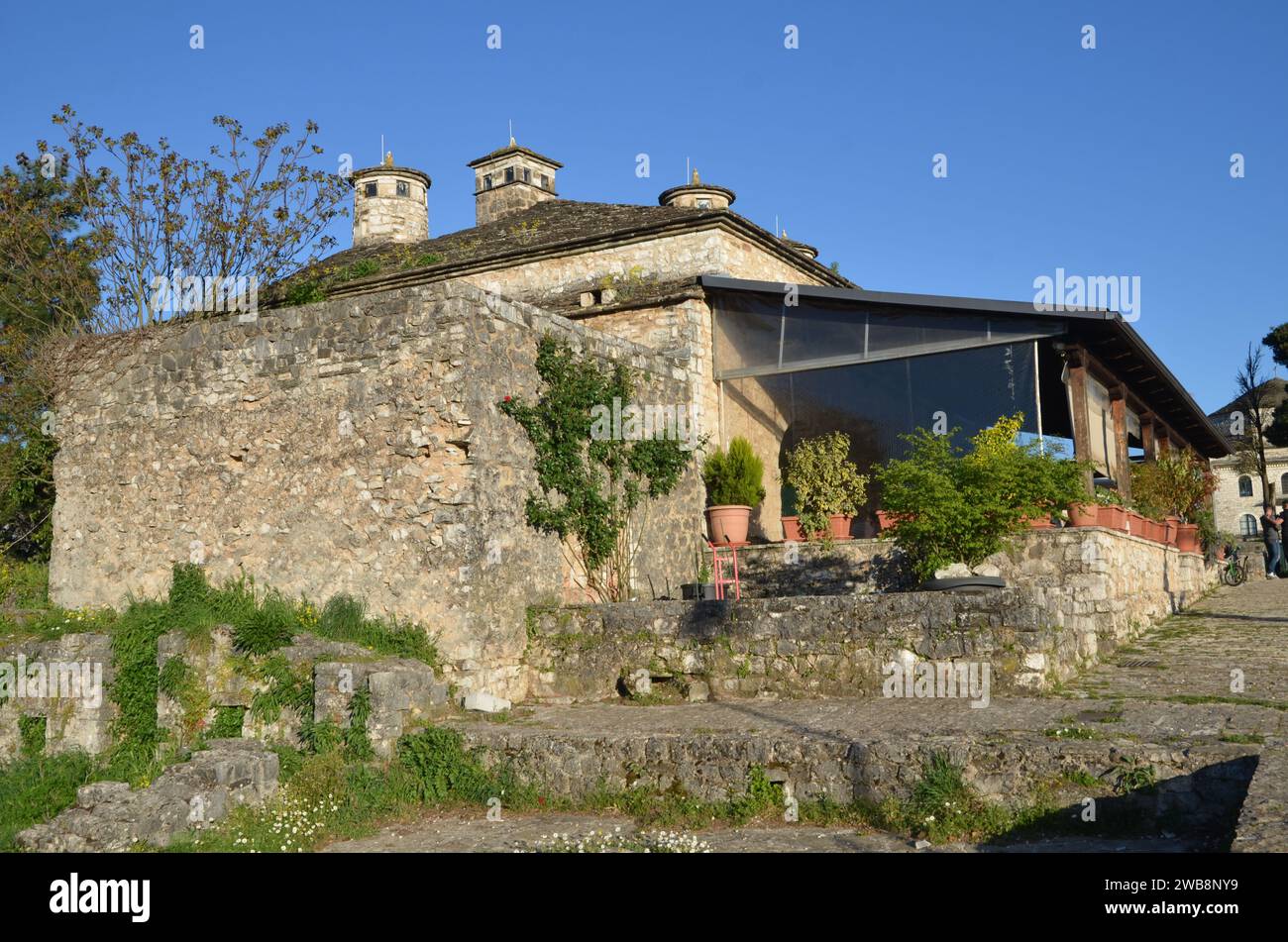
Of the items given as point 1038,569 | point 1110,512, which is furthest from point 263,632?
point 1110,512

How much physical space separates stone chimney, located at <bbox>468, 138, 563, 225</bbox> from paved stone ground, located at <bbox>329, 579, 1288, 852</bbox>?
47.8 feet

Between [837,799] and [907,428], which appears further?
[907,428]

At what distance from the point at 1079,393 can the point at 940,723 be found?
6855 mm

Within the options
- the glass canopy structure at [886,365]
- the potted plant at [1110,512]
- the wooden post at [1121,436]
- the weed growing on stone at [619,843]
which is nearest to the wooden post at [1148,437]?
the wooden post at [1121,436]

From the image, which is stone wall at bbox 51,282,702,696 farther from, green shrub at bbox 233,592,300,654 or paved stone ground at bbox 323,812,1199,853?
paved stone ground at bbox 323,812,1199,853

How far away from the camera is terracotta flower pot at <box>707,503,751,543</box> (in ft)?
43.0

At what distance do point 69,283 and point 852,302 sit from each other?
12.3 m

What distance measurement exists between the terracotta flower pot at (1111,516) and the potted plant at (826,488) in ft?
8.80

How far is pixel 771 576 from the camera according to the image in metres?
12.8

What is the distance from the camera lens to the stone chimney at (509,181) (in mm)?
21984

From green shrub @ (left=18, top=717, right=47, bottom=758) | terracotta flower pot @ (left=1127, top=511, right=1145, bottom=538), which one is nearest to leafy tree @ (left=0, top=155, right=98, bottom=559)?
green shrub @ (left=18, top=717, right=47, bottom=758)

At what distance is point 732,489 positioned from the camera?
13.4m
